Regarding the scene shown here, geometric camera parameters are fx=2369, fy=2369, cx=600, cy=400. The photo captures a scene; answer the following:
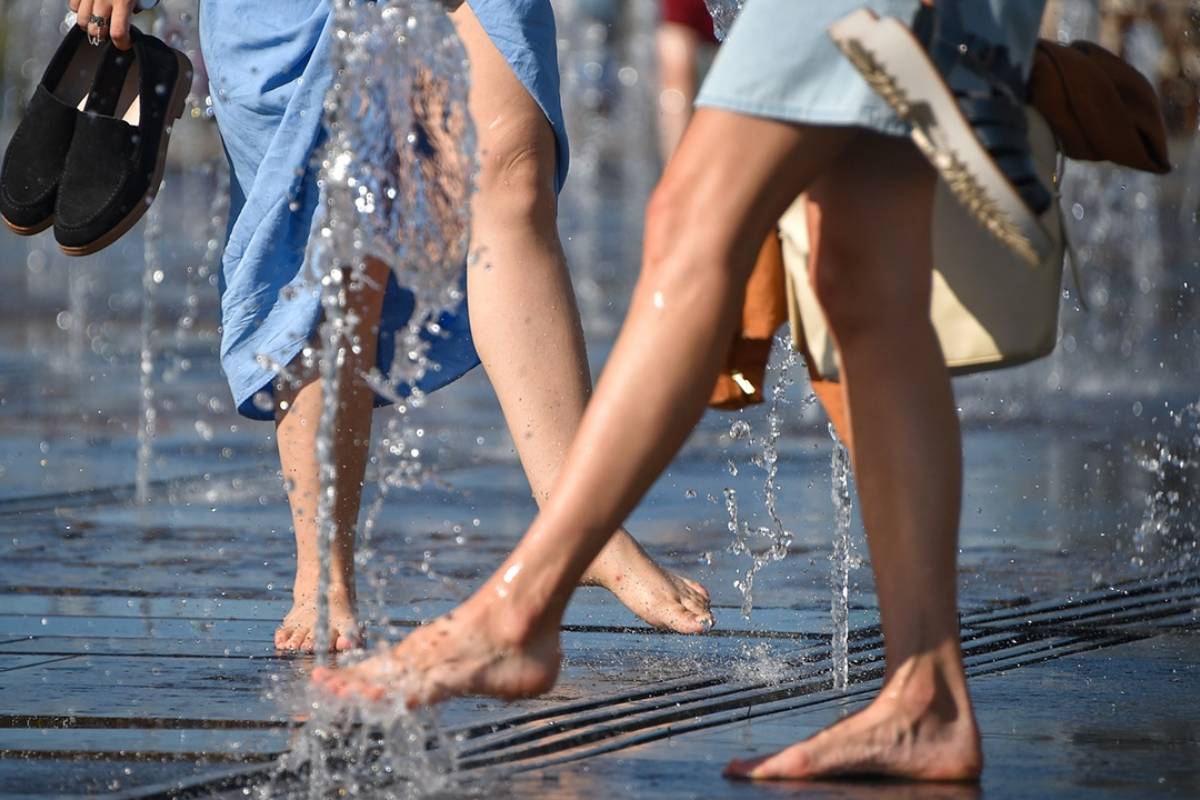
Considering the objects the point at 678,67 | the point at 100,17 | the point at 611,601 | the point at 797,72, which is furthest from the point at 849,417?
the point at 678,67

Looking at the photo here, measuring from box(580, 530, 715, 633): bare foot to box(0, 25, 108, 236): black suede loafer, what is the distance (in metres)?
1.11

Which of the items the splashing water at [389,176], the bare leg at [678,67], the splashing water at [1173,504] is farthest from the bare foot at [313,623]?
the bare leg at [678,67]

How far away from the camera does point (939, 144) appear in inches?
109

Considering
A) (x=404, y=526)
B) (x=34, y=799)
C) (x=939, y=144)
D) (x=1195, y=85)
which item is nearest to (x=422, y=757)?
(x=34, y=799)

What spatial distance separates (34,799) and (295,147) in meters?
1.40

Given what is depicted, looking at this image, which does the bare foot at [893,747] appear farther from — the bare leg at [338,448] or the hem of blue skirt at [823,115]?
the bare leg at [338,448]

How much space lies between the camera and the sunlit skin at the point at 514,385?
12.8ft

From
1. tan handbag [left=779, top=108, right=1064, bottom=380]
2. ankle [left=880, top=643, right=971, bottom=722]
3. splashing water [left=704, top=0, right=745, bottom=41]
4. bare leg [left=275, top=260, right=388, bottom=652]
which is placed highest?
splashing water [left=704, top=0, right=745, bottom=41]

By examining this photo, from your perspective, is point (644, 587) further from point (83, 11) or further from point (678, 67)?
point (678, 67)

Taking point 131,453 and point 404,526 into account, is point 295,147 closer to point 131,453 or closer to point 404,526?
point 404,526

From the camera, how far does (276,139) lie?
3896 millimetres

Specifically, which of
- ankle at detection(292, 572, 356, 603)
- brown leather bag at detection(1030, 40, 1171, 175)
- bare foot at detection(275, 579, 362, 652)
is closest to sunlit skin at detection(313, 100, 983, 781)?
brown leather bag at detection(1030, 40, 1171, 175)

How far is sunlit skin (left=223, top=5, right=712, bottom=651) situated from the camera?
389 centimetres

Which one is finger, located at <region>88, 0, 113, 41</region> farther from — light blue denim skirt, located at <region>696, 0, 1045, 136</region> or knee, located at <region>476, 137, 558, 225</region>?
light blue denim skirt, located at <region>696, 0, 1045, 136</region>
